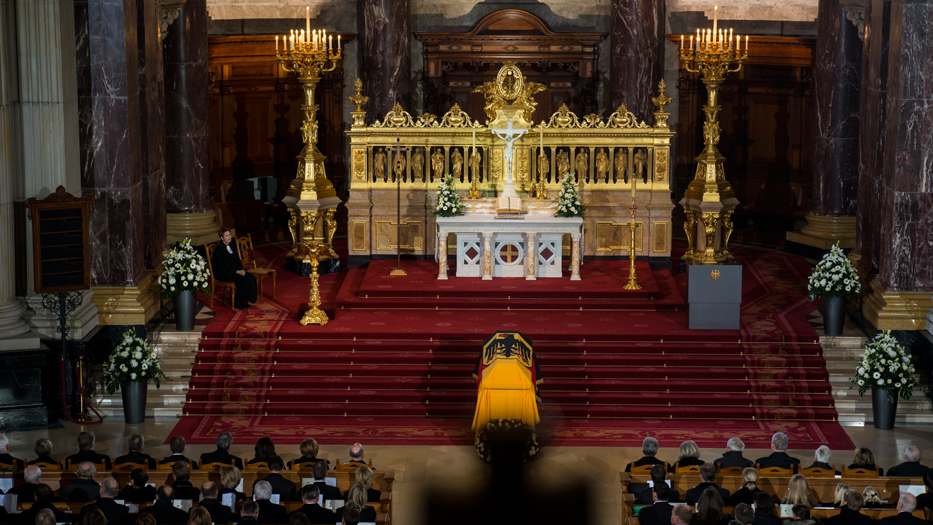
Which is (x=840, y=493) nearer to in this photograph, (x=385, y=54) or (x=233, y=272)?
(x=233, y=272)

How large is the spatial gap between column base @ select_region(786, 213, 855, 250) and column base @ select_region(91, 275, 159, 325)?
33.3 feet

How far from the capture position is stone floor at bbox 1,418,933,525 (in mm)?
13703

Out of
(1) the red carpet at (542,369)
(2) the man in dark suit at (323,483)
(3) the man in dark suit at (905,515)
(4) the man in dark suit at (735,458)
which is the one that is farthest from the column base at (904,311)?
(2) the man in dark suit at (323,483)

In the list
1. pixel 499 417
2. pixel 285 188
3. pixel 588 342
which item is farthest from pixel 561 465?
pixel 285 188

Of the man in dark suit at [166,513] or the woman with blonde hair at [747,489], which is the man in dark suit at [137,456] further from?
the woman with blonde hair at [747,489]

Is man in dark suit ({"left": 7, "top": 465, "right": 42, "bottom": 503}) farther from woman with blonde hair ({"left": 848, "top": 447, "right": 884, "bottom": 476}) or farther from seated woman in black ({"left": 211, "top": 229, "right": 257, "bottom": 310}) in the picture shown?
woman with blonde hair ({"left": 848, "top": 447, "right": 884, "bottom": 476})

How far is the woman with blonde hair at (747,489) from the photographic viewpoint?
1116 centimetres

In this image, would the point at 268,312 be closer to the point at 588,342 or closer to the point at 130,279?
the point at 130,279

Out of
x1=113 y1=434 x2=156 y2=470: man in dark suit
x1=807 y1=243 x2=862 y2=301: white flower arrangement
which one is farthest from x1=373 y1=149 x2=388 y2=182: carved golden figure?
x1=113 y1=434 x2=156 y2=470: man in dark suit

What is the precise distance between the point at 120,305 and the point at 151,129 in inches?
98.9

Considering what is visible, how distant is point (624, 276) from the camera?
61.7ft

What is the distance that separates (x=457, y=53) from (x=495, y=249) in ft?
22.0

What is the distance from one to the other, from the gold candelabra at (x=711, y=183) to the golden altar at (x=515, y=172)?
448mm

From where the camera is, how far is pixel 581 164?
1984 cm
